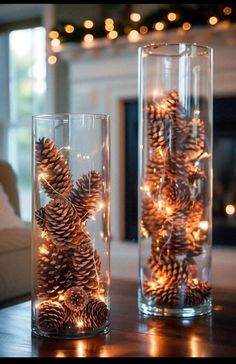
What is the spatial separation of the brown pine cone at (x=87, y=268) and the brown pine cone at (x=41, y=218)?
7 cm

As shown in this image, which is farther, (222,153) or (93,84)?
(93,84)

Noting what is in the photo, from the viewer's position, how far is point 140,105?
3.63 feet

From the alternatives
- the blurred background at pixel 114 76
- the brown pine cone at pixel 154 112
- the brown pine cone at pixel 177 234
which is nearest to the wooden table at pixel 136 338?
the brown pine cone at pixel 177 234

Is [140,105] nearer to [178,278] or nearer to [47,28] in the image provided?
[178,278]

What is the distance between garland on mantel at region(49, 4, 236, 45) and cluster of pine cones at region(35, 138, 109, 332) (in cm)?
233

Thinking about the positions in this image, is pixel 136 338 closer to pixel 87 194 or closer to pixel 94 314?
pixel 94 314

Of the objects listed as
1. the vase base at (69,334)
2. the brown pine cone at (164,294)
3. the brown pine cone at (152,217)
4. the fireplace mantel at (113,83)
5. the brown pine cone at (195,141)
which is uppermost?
the fireplace mantel at (113,83)

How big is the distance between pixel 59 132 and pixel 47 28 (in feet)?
10.1

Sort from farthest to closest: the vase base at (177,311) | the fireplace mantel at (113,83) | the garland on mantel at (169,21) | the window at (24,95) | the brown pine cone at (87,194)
A: the window at (24,95), the fireplace mantel at (113,83), the garland on mantel at (169,21), the vase base at (177,311), the brown pine cone at (87,194)

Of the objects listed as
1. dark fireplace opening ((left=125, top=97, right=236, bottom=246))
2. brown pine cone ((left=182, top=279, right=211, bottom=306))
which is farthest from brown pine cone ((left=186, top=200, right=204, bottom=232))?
dark fireplace opening ((left=125, top=97, right=236, bottom=246))

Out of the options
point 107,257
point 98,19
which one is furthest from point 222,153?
point 107,257

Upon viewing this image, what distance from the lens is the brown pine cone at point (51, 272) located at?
898 mm

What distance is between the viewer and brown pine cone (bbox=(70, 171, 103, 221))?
91cm

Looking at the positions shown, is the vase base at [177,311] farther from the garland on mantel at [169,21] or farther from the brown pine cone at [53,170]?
the garland on mantel at [169,21]
